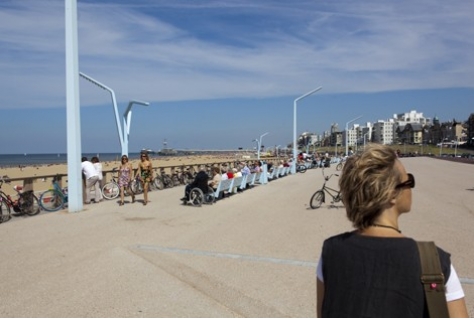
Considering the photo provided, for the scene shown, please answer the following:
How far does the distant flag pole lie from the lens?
12117 millimetres

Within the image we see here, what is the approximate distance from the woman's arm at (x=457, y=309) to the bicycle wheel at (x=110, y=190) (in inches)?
565

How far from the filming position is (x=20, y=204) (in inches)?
443

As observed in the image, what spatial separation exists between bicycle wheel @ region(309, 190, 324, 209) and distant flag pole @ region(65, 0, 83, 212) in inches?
243

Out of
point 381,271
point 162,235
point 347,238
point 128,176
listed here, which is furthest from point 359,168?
point 128,176

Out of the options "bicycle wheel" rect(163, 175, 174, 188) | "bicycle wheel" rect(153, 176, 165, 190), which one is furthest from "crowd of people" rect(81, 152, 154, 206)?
"bicycle wheel" rect(163, 175, 174, 188)

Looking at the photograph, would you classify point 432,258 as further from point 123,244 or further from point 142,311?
point 123,244

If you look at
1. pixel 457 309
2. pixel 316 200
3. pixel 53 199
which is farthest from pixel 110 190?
pixel 457 309

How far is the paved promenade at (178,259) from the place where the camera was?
475 centimetres

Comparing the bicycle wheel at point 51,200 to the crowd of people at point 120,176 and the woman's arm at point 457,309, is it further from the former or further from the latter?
the woman's arm at point 457,309

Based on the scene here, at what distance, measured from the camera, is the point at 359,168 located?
1887 millimetres

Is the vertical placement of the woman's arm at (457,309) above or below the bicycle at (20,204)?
above

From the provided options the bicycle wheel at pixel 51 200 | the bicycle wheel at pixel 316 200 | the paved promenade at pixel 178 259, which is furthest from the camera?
the bicycle wheel at pixel 316 200

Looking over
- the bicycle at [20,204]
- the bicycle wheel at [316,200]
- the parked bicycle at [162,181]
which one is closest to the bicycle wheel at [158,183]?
the parked bicycle at [162,181]

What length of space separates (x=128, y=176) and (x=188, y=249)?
7.20 meters
